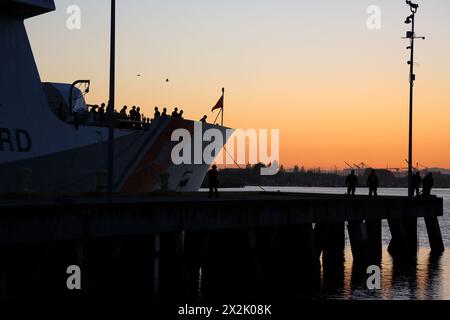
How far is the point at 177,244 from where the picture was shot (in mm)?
25922

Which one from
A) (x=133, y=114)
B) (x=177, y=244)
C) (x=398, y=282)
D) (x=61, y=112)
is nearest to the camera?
(x=177, y=244)

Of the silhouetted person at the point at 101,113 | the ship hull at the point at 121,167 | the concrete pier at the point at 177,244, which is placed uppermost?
the silhouetted person at the point at 101,113

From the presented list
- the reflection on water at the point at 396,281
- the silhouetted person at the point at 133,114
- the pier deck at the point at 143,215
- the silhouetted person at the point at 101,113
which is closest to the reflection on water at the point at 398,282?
the reflection on water at the point at 396,281

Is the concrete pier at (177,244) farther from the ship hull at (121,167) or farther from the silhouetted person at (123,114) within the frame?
the silhouetted person at (123,114)

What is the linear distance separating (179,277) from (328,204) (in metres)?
9.42

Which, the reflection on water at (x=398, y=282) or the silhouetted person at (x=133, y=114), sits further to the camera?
the silhouetted person at (x=133, y=114)

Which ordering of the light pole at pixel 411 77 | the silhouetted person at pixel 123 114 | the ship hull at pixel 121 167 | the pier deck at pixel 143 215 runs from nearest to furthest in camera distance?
the pier deck at pixel 143 215, the ship hull at pixel 121 167, the silhouetted person at pixel 123 114, the light pole at pixel 411 77

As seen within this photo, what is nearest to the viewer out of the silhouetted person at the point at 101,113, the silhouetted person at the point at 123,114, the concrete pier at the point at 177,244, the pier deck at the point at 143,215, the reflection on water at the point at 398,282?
the pier deck at the point at 143,215

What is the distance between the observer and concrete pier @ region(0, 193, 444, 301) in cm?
2158

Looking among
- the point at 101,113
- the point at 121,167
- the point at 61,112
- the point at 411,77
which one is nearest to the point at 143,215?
the point at 121,167

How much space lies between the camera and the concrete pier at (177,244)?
2158 centimetres

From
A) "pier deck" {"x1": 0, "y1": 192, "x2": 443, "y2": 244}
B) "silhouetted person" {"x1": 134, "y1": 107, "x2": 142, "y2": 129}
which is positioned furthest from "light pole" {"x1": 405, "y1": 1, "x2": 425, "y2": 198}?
"silhouetted person" {"x1": 134, "y1": 107, "x2": 142, "y2": 129}

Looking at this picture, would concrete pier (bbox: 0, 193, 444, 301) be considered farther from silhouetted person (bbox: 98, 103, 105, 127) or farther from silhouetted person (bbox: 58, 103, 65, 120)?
silhouetted person (bbox: 58, 103, 65, 120)

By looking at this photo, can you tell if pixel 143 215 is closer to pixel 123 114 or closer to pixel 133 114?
pixel 123 114
